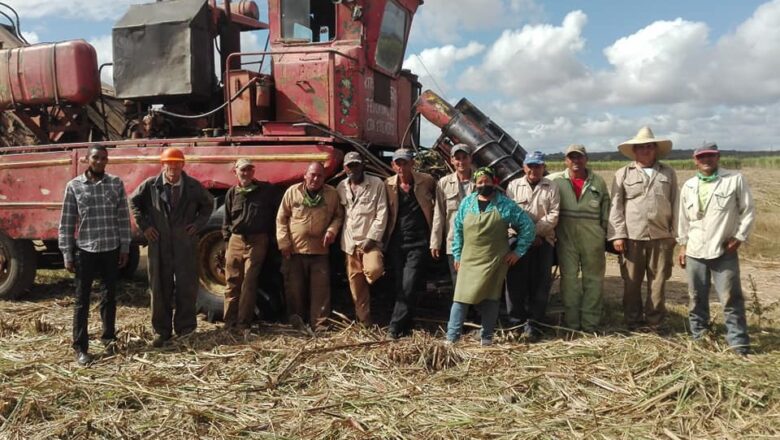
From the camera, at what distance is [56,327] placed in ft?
19.6

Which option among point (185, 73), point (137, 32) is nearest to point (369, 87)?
point (185, 73)

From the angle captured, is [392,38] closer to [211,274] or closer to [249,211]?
[249,211]

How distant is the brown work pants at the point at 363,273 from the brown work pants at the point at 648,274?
7.33ft

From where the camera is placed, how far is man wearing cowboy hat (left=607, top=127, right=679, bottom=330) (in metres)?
5.57

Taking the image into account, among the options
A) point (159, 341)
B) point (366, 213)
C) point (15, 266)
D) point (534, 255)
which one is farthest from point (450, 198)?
point (15, 266)

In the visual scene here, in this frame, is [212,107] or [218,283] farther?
[212,107]

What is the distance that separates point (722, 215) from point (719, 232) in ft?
0.43

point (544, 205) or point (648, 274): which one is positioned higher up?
point (544, 205)

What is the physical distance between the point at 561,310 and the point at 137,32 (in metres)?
5.23

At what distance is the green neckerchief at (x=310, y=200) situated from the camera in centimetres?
566

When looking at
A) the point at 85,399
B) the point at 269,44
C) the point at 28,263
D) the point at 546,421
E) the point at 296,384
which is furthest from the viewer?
the point at 28,263

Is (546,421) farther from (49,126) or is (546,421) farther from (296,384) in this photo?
(49,126)

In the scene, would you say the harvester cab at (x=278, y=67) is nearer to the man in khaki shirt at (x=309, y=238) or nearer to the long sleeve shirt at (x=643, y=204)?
the man in khaki shirt at (x=309, y=238)

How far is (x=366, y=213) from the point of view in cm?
561
